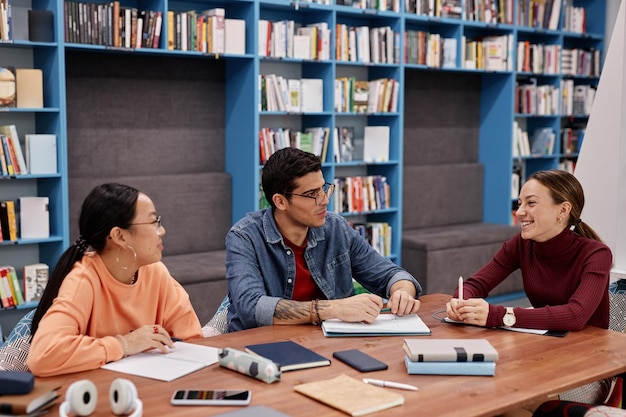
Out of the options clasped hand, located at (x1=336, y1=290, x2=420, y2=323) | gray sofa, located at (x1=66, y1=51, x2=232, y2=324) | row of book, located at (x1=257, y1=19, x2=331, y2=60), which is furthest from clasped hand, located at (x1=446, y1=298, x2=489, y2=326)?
row of book, located at (x1=257, y1=19, x2=331, y2=60)

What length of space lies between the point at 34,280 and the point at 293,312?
8.67 feet

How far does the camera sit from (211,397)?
1886mm

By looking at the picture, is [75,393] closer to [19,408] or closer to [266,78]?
[19,408]

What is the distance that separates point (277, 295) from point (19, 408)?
1300 mm

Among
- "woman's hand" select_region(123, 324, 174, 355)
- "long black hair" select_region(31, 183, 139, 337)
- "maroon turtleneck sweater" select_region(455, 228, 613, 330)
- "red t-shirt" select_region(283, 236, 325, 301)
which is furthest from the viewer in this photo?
"red t-shirt" select_region(283, 236, 325, 301)

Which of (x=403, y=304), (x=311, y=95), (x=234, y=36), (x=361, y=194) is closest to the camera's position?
(x=403, y=304)

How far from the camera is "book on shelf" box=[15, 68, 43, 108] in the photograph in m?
4.55

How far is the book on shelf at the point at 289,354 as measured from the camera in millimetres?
2131

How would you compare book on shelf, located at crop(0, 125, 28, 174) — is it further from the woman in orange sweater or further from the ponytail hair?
the ponytail hair

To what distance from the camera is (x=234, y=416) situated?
5.76 ft

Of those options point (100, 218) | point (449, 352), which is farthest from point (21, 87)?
point (449, 352)

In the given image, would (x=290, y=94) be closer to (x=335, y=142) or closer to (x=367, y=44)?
(x=335, y=142)

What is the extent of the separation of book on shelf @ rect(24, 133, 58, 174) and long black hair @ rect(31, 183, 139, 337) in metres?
2.43

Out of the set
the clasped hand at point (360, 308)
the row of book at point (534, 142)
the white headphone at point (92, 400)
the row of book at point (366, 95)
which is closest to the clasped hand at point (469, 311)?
the clasped hand at point (360, 308)
